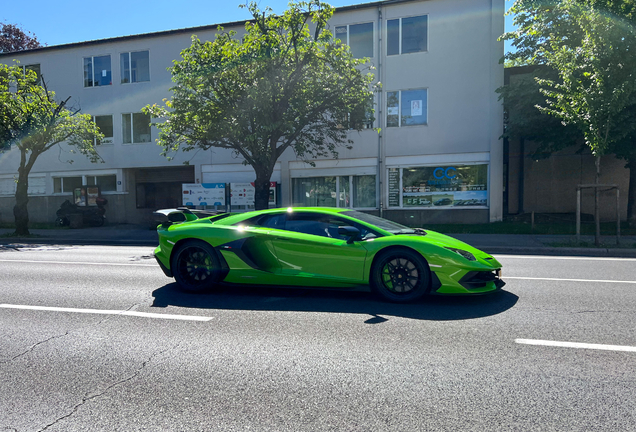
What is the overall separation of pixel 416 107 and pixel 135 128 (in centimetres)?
1404

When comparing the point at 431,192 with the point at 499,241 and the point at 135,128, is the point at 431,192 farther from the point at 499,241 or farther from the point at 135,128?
the point at 135,128

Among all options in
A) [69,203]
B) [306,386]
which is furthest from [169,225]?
[69,203]

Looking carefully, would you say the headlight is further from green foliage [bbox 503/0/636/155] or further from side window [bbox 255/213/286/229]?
green foliage [bbox 503/0/636/155]

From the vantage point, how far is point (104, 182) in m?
24.5

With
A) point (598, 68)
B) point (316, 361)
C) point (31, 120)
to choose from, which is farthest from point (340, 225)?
point (31, 120)

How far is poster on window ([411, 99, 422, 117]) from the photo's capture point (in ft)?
64.3

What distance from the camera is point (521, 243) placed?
12.8m

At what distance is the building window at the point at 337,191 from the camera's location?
20.5 meters

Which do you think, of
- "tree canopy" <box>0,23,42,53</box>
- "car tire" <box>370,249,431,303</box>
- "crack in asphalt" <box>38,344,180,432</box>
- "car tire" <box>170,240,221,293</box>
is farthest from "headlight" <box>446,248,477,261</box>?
"tree canopy" <box>0,23,42,53</box>

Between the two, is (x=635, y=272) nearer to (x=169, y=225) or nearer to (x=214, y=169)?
(x=169, y=225)

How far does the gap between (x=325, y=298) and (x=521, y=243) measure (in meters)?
8.66

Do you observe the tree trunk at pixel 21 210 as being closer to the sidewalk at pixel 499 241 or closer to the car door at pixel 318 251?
the sidewalk at pixel 499 241

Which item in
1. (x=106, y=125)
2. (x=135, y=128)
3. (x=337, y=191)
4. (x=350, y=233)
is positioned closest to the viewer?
(x=350, y=233)

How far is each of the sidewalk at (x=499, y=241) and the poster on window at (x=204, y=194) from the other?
9.02 feet
